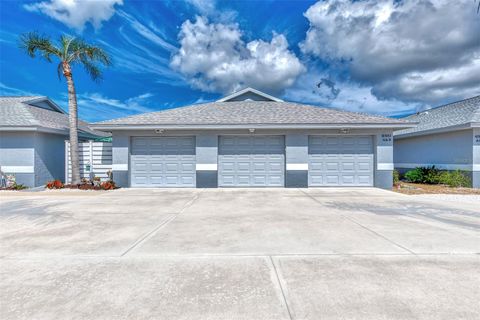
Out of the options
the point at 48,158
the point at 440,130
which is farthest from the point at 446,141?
the point at 48,158

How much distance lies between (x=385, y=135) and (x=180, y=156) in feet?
34.0

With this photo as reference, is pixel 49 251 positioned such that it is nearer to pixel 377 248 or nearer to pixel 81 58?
pixel 377 248

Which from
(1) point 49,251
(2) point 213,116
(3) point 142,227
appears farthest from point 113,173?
(1) point 49,251

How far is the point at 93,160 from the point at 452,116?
2155 cm

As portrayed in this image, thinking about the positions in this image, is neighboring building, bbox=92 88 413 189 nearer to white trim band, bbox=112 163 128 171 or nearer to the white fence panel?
white trim band, bbox=112 163 128 171

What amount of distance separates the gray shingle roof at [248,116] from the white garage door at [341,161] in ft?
3.33

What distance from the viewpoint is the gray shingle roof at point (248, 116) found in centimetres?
1152

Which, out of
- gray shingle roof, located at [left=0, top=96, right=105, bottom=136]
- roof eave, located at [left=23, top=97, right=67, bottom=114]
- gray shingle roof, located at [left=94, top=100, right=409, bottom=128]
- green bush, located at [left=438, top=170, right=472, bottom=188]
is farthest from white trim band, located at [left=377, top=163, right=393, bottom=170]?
roof eave, located at [left=23, top=97, right=67, bottom=114]

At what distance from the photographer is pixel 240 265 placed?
348 centimetres

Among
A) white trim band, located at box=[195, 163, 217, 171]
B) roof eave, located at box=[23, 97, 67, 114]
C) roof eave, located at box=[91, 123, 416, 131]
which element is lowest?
white trim band, located at box=[195, 163, 217, 171]

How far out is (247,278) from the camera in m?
3.11

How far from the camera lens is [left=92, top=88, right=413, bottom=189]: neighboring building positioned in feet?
38.8

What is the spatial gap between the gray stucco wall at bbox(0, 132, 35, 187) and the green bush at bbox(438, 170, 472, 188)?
21753 mm

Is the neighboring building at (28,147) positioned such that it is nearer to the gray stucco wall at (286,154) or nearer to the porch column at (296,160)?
the gray stucco wall at (286,154)
